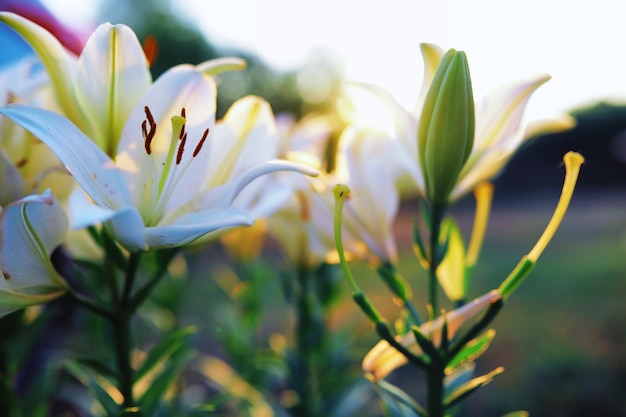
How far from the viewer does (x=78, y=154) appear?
36cm

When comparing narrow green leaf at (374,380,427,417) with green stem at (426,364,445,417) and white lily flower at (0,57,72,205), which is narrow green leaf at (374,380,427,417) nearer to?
green stem at (426,364,445,417)

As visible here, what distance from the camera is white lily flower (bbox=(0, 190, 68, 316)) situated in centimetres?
35

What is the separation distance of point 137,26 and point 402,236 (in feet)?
27.5

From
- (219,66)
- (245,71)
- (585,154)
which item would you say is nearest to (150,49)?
(219,66)

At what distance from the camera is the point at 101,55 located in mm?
394

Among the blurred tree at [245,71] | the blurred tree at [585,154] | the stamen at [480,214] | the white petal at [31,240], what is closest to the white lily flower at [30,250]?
the white petal at [31,240]

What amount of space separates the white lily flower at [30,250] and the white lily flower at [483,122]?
243 millimetres

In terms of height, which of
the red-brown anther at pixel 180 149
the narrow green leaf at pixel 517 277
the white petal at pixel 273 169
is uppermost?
the red-brown anther at pixel 180 149

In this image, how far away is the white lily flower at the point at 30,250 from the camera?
0.35 metres

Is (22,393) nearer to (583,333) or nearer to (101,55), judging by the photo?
(101,55)

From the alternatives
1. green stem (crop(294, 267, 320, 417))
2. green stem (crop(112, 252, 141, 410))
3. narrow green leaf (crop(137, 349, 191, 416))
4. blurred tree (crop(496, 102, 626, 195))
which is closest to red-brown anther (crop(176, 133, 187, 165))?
green stem (crop(112, 252, 141, 410))

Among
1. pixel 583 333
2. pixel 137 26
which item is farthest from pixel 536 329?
pixel 137 26

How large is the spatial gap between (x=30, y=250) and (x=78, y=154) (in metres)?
0.07

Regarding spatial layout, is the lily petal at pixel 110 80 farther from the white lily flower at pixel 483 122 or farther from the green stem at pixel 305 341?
the green stem at pixel 305 341
